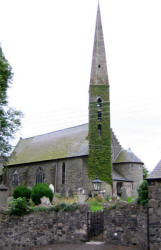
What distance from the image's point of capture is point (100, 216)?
1474 centimetres

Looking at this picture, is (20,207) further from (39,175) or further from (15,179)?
(15,179)

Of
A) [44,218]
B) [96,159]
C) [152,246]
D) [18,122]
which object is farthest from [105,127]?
[152,246]

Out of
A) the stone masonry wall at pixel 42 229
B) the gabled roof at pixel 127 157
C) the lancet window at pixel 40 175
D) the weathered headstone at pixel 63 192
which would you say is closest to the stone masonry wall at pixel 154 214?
the stone masonry wall at pixel 42 229

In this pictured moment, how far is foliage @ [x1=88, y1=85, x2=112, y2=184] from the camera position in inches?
1432

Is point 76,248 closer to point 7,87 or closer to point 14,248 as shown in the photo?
point 14,248

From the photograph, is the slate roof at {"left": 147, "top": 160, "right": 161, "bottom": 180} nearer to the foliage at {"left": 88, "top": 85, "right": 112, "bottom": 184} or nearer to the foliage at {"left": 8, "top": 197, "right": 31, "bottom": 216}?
the foliage at {"left": 8, "top": 197, "right": 31, "bottom": 216}

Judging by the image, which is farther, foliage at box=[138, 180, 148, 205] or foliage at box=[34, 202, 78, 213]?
foliage at box=[34, 202, 78, 213]

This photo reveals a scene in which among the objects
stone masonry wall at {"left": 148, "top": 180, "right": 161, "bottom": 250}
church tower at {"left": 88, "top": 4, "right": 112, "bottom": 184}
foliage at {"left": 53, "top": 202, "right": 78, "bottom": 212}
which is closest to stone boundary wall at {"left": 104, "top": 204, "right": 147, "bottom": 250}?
stone masonry wall at {"left": 148, "top": 180, "right": 161, "bottom": 250}

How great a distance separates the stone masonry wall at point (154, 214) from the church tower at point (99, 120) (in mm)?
23252

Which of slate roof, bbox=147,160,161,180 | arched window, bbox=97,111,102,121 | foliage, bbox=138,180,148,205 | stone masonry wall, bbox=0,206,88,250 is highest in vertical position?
arched window, bbox=97,111,102,121

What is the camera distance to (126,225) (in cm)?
1372

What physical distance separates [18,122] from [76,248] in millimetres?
15352

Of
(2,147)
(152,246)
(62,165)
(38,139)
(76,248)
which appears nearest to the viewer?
(152,246)

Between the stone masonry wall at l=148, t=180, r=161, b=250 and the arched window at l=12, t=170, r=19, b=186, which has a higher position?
the arched window at l=12, t=170, r=19, b=186
